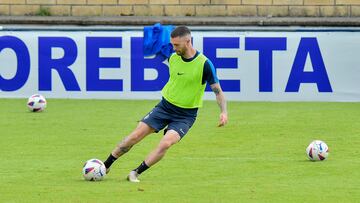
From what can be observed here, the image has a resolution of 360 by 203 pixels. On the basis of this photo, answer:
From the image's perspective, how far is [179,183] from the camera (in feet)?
44.6

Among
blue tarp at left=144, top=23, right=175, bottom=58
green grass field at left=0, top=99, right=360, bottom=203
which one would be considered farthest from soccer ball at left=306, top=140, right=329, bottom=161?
blue tarp at left=144, top=23, right=175, bottom=58

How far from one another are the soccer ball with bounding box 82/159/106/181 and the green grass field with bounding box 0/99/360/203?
4.5 inches

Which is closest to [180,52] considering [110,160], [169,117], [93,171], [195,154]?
[169,117]

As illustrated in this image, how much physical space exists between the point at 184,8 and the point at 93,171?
45.8 ft

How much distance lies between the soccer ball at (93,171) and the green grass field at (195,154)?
115 mm

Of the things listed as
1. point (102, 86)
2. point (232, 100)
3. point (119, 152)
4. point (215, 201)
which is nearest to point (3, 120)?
point (102, 86)

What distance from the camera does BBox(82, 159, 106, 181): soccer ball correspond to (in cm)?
1363

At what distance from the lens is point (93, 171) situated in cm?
1363

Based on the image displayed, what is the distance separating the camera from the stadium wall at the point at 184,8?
88.2ft

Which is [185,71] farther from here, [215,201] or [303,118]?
[303,118]

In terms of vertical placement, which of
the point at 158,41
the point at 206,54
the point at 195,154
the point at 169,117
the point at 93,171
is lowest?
the point at 195,154

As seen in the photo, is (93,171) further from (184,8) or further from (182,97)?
(184,8)

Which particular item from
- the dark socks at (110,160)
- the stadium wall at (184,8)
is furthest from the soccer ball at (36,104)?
the dark socks at (110,160)

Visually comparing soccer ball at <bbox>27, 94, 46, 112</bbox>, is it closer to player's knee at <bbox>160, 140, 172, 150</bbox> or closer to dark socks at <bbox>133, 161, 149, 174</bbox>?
dark socks at <bbox>133, 161, 149, 174</bbox>
